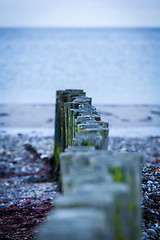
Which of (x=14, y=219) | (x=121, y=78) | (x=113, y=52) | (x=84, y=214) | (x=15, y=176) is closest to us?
(x=84, y=214)

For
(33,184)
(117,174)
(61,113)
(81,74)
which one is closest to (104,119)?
(33,184)

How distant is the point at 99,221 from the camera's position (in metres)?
1.20

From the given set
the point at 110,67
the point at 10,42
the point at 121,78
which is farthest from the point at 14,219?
the point at 10,42

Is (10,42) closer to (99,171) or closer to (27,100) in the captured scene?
(27,100)

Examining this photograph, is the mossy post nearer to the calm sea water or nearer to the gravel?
the gravel

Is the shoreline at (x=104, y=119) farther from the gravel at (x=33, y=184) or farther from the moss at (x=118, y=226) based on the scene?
the moss at (x=118, y=226)

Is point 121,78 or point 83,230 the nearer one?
point 83,230

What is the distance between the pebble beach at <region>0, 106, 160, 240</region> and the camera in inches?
144

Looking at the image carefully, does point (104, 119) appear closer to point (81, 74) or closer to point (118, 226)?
point (118, 226)

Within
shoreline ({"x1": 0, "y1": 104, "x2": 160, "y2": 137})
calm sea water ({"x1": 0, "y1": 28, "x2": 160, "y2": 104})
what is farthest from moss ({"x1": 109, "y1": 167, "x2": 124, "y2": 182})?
calm sea water ({"x1": 0, "y1": 28, "x2": 160, "y2": 104})

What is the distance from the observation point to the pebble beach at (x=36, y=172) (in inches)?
144

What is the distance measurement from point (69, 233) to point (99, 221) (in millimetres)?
146

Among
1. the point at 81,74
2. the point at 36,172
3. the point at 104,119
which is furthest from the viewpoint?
the point at 81,74

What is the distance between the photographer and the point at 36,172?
8.53 meters
